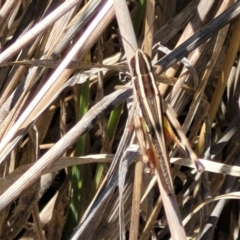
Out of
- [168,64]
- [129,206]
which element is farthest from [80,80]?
[129,206]

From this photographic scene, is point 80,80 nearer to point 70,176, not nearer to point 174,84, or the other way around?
point 174,84

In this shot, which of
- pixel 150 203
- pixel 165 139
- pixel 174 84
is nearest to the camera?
pixel 165 139

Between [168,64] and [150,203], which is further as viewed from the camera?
[150,203]
